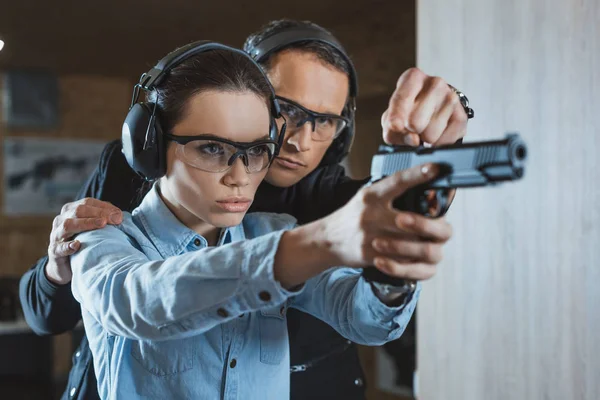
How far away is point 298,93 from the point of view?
3.45 feet

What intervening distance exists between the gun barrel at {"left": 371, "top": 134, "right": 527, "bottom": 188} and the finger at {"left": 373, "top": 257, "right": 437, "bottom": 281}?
0.08 metres

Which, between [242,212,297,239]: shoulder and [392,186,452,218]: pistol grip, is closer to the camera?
[392,186,452,218]: pistol grip

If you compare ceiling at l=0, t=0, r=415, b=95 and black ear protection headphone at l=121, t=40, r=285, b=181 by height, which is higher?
ceiling at l=0, t=0, r=415, b=95

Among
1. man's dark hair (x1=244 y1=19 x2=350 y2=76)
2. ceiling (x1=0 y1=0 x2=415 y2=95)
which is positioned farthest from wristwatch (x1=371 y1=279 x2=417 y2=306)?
ceiling (x1=0 y1=0 x2=415 y2=95)

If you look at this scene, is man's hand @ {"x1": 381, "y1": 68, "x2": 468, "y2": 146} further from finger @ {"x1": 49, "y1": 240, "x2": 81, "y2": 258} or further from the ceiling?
the ceiling

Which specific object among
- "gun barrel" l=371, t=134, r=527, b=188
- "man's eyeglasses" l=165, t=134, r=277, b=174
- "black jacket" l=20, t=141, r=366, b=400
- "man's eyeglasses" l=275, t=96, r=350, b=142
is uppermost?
"man's eyeglasses" l=275, t=96, r=350, b=142

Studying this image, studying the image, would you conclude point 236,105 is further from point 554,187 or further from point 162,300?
point 554,187

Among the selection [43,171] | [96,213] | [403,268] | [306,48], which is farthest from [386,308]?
[43,171]

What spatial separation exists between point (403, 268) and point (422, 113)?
0.80ft

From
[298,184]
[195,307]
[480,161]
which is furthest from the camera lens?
[298,184]

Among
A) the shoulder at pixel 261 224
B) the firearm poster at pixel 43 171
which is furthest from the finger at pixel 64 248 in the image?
the firearm poster at pixel 43 171

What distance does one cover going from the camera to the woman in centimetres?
62

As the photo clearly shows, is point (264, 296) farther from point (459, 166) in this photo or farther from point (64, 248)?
point (64, 248)

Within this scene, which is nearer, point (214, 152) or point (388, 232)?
point (388, 232)
